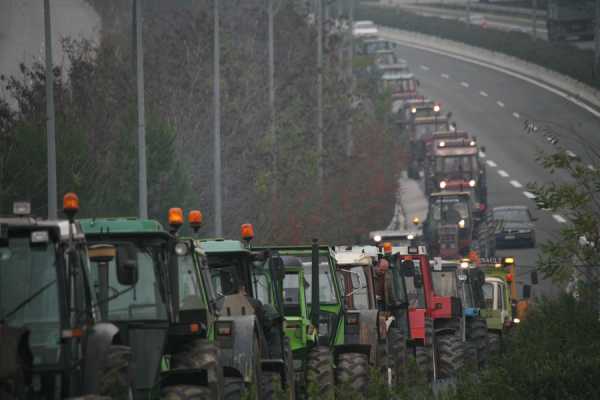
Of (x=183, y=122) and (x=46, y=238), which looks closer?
(x=46, y=238)

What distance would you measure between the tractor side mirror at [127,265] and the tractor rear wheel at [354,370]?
7.53 m

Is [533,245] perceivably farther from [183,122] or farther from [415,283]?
[415,283]

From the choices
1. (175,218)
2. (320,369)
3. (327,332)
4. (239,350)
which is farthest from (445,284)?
(175,218)

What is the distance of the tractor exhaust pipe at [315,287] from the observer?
20.1 m

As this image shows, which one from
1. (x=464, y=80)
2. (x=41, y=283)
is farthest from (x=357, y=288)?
(x=464, y=80)

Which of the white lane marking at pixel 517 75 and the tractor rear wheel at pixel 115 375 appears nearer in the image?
the tractor rear wheel at pixel 115 375

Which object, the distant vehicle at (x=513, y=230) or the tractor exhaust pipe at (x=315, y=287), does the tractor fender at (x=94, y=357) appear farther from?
the distant vehicle at (x=513, y=230)

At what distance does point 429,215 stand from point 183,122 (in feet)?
49.9

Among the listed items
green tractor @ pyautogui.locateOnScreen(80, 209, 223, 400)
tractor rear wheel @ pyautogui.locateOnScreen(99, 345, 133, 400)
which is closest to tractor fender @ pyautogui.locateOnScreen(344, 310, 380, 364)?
green tractor @ pyautogui.locateOnScreen(80, 209, 223, 400)

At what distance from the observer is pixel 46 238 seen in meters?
11.9

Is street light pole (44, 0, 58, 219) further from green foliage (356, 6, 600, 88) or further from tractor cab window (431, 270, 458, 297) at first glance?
green foliage (356, 6, 600, 88)

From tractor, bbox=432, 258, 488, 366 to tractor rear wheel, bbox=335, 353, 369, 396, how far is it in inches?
325

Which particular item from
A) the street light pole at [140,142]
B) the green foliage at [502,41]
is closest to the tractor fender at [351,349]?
the street light pole at [140,142]

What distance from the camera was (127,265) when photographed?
40.7 feet
